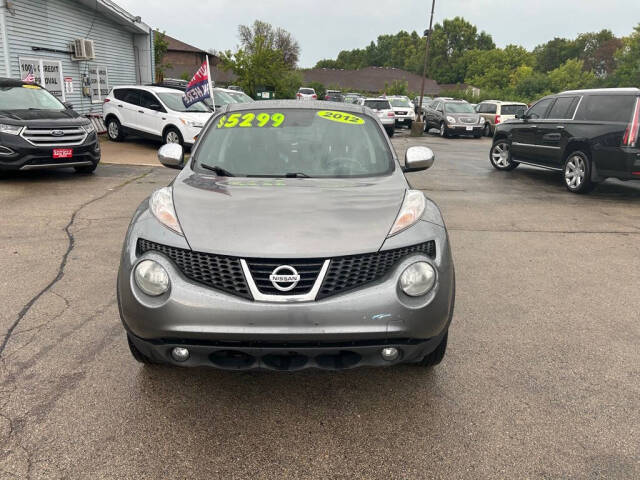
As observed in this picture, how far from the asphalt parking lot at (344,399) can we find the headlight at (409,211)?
39.6 inches

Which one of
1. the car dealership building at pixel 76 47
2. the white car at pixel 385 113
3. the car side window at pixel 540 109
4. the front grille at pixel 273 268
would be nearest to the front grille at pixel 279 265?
the front grille at pixel 273 268

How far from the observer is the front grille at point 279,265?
2398mm

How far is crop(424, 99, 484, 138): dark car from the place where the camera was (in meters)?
22.5

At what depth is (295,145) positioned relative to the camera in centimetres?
375

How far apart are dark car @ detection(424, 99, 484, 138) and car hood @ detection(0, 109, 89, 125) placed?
54.8 feet

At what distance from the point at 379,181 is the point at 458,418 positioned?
5.02 feet

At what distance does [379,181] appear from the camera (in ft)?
11.1

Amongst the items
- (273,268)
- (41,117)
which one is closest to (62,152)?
(41,117)

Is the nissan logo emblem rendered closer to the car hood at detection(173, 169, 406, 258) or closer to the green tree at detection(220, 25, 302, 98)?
the car hood at detection(173, 169, 406, 258)

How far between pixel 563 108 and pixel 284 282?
30.9 feet

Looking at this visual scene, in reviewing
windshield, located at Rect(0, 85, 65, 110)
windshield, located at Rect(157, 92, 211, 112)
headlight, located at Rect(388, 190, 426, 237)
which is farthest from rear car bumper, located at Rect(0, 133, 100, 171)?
headlight, located at Rect(388, 190, 426, 237)

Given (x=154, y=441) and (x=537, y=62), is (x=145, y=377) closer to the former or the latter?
(x=154, y=441)

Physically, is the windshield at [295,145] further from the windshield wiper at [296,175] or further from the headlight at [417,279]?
the headlight at [417,279]

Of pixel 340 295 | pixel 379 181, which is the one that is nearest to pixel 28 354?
pixel 340 295
